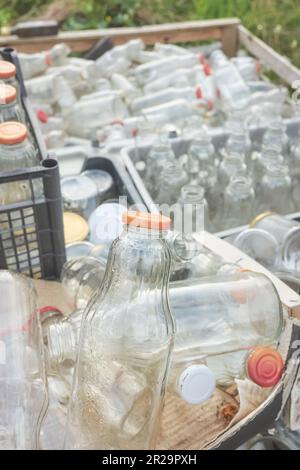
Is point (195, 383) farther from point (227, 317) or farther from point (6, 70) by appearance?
point (6, 70)

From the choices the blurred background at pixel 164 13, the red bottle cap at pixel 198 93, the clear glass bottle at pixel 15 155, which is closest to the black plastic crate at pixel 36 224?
the clear glass bottle at pixel 15 155

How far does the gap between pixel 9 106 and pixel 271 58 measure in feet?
4.75

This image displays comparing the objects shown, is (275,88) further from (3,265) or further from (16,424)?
(16,424)

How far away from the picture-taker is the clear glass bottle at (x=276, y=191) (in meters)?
1.27

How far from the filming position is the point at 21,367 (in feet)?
2.29

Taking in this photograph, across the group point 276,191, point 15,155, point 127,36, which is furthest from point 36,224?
point 127,36

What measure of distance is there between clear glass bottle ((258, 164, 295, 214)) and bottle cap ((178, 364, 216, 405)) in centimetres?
69

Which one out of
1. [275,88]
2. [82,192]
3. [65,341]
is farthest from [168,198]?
[275,88]

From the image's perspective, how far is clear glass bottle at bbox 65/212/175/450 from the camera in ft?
2.25

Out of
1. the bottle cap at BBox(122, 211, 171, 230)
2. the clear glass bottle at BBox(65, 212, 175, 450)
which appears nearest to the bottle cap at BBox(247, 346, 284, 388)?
the clear glass bottle at BBox(65, 212, 175, 450)

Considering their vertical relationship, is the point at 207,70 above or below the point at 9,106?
below

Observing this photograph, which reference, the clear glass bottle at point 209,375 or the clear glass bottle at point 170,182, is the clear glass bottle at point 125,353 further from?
the clear glass bottle at point 170,182

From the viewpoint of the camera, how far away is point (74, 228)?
3.60ft

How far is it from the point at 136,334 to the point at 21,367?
16 cm
